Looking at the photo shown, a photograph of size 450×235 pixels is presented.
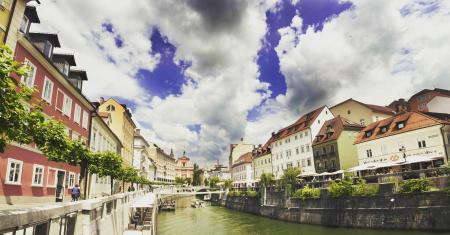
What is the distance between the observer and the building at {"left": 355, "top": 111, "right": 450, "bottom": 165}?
3797cm

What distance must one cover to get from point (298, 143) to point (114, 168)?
47.6m

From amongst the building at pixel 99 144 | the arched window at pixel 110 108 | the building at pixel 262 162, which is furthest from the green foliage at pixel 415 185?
the arched window at pixel 110 108

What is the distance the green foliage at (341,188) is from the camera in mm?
36312

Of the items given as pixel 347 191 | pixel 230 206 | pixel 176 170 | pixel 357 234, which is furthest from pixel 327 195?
pixel 176 170

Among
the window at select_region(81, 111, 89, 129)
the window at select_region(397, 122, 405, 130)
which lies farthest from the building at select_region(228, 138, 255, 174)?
the window at select_region(81, 111, 89, 129)

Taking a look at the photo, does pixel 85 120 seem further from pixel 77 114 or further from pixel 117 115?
pixel 117 115

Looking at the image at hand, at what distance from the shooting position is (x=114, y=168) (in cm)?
2891

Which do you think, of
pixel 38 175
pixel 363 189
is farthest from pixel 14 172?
pixel 363 189

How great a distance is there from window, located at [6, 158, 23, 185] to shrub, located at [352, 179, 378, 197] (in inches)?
1294

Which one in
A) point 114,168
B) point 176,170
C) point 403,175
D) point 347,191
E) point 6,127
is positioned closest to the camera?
point 6,127

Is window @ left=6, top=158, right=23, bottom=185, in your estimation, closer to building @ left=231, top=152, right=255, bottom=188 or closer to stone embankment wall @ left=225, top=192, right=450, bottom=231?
stone embankment wall @ left=225, top=192, right=450, bottom=231

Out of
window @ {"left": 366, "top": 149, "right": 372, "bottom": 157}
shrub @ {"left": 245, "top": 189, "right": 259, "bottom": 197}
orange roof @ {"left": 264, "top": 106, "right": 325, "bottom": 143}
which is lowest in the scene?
shrub @ {"left": 245, "top": 189, "right": 259, "bottom": 197}

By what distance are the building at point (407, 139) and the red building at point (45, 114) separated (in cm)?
3501

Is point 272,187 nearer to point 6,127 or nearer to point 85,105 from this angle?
point 85,105
